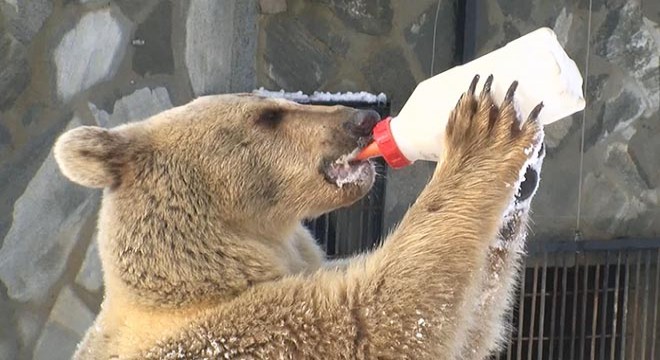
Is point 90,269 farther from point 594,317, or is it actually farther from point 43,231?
point 594,317

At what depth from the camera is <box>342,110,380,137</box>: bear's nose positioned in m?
2.24

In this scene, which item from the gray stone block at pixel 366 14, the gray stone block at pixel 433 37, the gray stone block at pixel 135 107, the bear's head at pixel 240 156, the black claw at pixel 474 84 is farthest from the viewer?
the gray stone block at pixel 433 37

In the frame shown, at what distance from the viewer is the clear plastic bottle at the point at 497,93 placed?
1887 mm

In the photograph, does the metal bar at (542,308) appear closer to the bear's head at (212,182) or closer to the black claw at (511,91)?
the bear's head at (212,182)

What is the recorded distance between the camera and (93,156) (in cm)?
218

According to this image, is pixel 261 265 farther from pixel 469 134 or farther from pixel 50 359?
pixel 50 359

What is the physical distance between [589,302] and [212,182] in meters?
3.11

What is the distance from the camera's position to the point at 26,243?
3.96 m

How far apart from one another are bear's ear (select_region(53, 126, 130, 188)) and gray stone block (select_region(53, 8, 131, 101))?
5.93 ft

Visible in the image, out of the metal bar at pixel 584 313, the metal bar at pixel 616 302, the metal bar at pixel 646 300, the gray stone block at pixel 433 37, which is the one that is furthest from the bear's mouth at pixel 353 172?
the metal bar at pixel 646 300

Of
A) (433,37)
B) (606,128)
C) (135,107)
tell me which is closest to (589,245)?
(606,128)

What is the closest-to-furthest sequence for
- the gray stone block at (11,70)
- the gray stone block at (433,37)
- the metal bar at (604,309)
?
the gray stone block at (11,70) → the gray stone block at (433,37) → the metal bar at (604,309)

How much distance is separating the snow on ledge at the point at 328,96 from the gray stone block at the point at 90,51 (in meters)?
0.58

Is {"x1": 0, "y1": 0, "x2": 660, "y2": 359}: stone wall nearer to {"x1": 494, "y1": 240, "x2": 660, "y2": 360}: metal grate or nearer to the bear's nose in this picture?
{"x1": 494, "y1": 240, "x2": 660, "y2": 360}: metal grate
